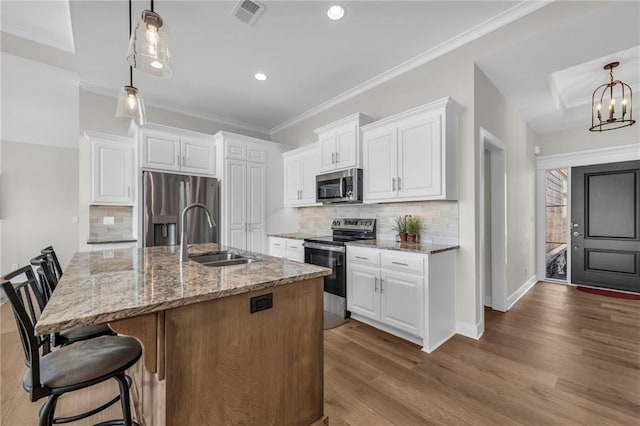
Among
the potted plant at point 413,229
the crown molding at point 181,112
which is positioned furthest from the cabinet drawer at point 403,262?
the crown molding at point 181,112

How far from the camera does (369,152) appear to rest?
325 cm

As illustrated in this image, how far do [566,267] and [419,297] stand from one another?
407 cm

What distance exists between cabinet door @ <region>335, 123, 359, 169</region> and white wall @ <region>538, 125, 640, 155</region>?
3.81m

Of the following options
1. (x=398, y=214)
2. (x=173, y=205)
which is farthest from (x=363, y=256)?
(x=173, y=205)

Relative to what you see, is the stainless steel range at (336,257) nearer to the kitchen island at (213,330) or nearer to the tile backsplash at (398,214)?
the tile backsplash at (398,214)

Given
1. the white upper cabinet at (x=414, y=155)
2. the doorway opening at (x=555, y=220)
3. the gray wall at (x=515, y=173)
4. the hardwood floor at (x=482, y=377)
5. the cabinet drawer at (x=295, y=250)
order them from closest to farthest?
1. the hardwood floor at (x=482, y=377)
2. the white upper cabinet at (x=414, y=155)
3. the gray wall at (x=515, y=173)
4. the cabinet drawer at (x=295, y=250)
5. the doorway opening at (x=555, y=220)

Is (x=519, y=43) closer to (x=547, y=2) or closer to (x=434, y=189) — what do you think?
(x=547, y=2)

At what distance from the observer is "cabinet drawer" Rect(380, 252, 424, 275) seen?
245cm

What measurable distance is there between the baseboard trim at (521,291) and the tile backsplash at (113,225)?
534 cm

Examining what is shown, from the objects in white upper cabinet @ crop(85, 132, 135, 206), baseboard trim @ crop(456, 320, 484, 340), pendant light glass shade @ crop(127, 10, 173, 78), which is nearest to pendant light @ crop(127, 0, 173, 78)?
pendant light glass shade @ crop(127, 10, 173, 78)

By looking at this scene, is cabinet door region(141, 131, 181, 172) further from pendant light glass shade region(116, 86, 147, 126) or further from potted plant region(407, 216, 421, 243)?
potted plant region(407, 216, 421, 243)

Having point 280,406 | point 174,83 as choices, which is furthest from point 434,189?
point 174,83

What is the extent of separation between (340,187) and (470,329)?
2.08 m

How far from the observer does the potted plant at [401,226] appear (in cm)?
309
